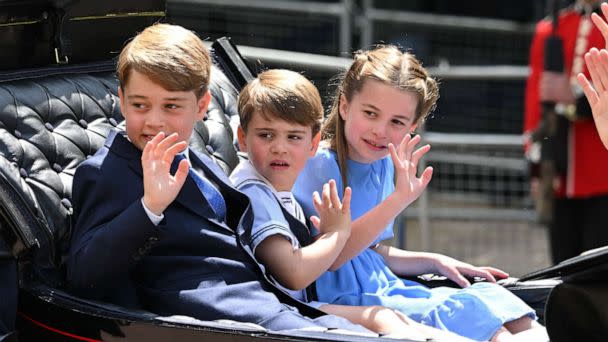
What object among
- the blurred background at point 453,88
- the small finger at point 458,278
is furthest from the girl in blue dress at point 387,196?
the blurred background at point 453,88

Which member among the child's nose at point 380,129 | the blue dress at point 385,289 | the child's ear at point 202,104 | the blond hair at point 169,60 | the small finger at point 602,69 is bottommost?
the blue dress at point 385,289

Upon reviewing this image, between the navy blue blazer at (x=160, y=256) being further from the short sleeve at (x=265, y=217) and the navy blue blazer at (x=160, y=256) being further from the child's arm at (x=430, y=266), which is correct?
the child's arm at (x=430, y=266)

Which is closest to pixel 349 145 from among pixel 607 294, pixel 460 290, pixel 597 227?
pixel 460 290

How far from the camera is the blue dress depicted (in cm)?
297

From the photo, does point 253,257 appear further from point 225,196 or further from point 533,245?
point 533,245

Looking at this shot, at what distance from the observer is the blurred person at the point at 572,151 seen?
5.45m

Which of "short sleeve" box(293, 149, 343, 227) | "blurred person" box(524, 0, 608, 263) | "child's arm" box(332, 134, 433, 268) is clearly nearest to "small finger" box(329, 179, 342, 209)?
"child's arm" box(332, 134, 433, 268)

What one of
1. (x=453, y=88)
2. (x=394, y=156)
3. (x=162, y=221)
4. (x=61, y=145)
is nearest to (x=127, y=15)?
(x=61, y=145)

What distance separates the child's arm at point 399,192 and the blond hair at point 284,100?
0.76ft

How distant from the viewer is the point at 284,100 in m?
2.97

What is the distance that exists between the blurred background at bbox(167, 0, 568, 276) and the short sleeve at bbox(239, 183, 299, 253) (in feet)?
8.93

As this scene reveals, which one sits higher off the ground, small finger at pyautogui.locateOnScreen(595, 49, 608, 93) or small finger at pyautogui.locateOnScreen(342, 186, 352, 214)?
small finger at pyautogui.locateOnScreen(595, 49, 608, 93)

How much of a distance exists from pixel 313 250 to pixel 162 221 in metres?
0.38

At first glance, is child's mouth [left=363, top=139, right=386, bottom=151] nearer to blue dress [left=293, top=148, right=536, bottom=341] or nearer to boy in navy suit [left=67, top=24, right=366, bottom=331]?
blue dress [left=293, top=148, right=536, bottom=341]
